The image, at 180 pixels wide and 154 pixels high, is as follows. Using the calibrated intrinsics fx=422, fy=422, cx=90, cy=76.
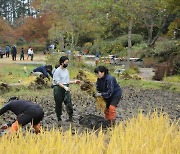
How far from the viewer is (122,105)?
1190 centimetres

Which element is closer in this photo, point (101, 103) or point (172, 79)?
point (101, 103)

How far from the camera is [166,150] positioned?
439 centimetres

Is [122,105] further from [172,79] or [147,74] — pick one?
[147,74]

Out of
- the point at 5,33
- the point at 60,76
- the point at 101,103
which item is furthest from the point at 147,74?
the point at 5,33

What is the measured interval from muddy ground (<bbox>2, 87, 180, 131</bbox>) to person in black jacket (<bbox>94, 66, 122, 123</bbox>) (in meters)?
0.38

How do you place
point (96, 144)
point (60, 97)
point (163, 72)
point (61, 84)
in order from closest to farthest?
1. point (96, 144)
2. point (61, 84)
3. point (60, 97)
4. point (163, 72)

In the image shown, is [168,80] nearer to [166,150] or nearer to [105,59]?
[105,59]

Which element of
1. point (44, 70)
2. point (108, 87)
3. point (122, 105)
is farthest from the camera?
point (44, 70)

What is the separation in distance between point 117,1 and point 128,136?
55.9 feet

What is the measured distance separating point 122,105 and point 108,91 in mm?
3928

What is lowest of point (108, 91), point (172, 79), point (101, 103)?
point (172, 79)

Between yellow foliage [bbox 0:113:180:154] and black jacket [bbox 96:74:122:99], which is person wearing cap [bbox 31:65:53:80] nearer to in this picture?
black jacket [bbox 96:74:122:99]

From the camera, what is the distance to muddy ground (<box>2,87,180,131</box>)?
887 centimetres

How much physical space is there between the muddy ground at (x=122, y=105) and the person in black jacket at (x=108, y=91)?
0.38m
